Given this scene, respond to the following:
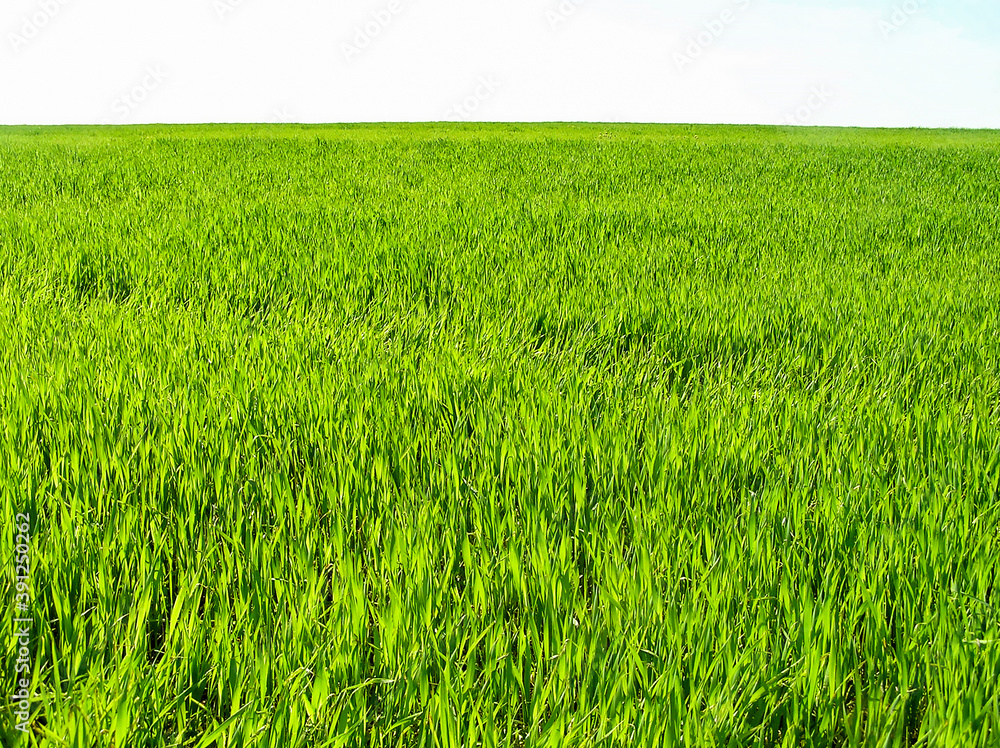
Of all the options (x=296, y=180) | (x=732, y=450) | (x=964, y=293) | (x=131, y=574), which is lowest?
(x=131, y=574)

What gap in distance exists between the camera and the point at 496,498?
162cm

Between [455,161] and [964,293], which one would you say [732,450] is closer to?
[964,293]

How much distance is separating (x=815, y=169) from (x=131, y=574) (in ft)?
33.2

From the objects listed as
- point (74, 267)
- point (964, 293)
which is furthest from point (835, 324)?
point (74, 267)

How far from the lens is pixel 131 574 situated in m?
1.36

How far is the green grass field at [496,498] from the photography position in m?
1.02

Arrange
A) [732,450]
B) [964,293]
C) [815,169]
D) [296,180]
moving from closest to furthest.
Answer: [732,450] < [964,293] < [296,180] < [815,169]

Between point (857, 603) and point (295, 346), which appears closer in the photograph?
point (857, 603)
